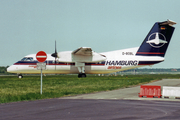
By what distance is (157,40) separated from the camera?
4225 cm

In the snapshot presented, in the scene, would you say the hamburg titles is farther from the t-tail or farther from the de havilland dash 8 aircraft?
the t-tail

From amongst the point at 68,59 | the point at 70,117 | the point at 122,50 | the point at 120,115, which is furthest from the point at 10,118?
the point at 122,50

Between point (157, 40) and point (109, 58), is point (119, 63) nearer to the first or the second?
point (109, 58)

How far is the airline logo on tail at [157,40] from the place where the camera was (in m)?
41.9

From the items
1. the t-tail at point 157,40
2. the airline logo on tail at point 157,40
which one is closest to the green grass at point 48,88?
the t-tail at point 157,40

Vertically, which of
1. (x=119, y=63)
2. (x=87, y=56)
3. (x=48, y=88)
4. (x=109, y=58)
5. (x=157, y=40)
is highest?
(x=157, y=40)

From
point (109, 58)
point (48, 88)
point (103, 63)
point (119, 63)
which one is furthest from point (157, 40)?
point (48, 88)

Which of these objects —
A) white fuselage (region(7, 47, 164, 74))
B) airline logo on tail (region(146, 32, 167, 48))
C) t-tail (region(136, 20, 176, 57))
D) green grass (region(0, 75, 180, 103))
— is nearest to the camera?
green grass (region(0, 75, 180, 103))

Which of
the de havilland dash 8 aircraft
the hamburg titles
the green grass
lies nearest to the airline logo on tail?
the de havilland dash 8 aircraft

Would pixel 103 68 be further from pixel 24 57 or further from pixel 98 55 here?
pixel 24 57

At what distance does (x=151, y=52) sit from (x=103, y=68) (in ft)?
27.6

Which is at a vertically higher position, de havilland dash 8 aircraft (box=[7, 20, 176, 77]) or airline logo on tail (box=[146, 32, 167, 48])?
airline logo on tail (box=[146, 32, 167, 48])

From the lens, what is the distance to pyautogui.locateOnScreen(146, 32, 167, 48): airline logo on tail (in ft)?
138

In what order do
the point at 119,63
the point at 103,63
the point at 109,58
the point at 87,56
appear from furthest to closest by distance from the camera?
1. the point at 109,58
2. the point at 103,63
3. the point at 119,63
4. the point at 87,56
